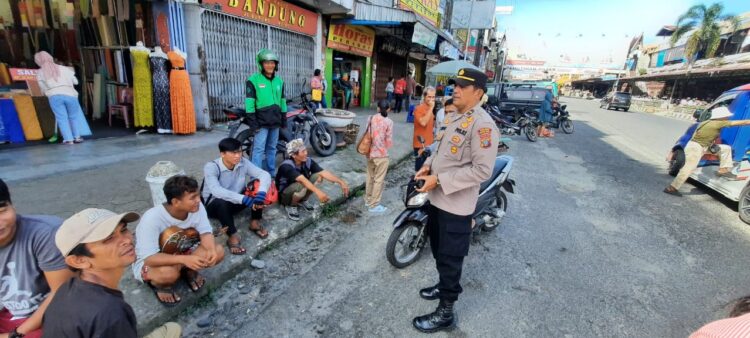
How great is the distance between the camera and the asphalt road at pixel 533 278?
2.41m

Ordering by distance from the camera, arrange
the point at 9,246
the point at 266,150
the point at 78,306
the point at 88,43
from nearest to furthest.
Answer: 1. the point at 78,306
2. the point at 9,246
3. the point at 266,150
4. the point at 88,43

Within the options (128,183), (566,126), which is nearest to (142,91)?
(128,183)

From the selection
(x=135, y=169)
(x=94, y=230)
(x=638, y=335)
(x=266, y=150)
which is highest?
(x=94, y=230)

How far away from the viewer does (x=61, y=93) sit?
5.12 metres

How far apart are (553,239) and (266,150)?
12.7 feet

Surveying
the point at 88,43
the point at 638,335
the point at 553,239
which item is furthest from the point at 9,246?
the point at 88,43

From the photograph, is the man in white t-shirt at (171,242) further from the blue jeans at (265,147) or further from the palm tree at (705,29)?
the palm tree at (705,29)

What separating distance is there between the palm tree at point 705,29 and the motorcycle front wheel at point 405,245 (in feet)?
125

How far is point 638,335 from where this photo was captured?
2.38m

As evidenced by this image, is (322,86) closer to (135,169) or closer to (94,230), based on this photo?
(135,169)

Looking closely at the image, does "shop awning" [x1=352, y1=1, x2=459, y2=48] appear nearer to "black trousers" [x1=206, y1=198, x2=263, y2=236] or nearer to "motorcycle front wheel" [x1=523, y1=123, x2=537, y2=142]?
"motorcycle front wheel" [x1=523, y1=123, x2=537, y2=142]

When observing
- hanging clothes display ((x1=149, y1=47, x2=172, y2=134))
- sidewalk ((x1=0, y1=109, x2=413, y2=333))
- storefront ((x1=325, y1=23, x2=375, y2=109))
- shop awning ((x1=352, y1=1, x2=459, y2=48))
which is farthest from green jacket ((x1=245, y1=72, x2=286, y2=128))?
shop awning ((x1=352, y1=1, x2=459, y2=48))

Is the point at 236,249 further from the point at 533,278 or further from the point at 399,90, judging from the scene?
the point at 399,90

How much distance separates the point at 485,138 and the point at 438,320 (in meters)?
1.31
